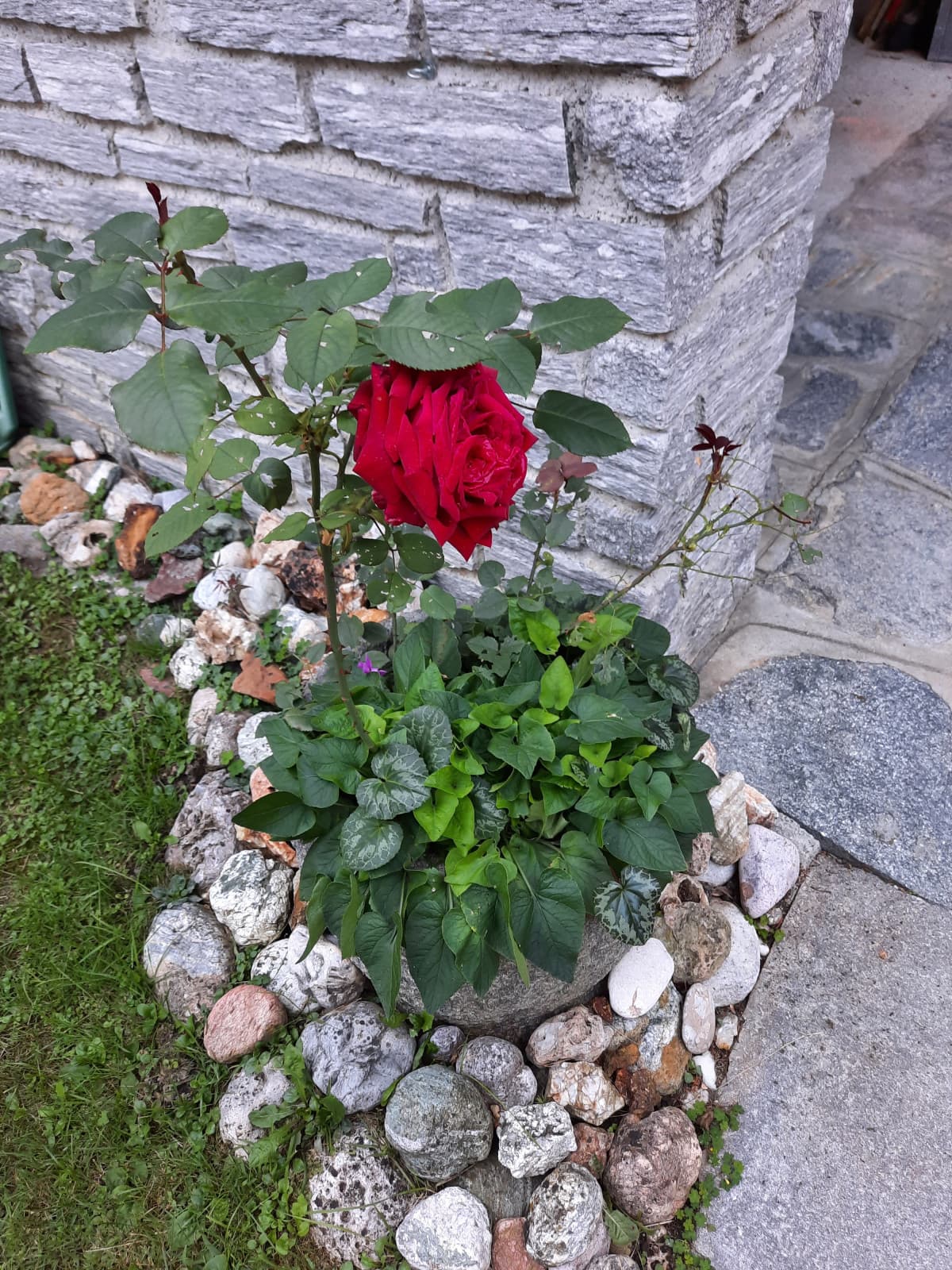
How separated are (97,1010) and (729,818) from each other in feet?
4.01

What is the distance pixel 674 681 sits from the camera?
1.45 m

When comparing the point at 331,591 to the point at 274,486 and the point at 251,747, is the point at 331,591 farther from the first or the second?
the point at 251,747

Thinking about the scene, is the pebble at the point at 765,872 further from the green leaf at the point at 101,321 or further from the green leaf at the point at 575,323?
the green leaf at the point at 101,321

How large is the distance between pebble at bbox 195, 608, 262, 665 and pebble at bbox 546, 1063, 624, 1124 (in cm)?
118

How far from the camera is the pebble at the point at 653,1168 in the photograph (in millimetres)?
1414

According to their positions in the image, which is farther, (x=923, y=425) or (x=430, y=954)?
(x=923, y=425)

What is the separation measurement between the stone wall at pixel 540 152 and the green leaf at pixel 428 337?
721 mm

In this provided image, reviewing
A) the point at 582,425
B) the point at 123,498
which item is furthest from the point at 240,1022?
the point at 123,498

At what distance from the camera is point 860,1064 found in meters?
1.59

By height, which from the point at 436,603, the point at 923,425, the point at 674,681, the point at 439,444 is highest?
the point at 439,444

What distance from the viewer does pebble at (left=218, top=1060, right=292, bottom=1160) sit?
59.6 inches

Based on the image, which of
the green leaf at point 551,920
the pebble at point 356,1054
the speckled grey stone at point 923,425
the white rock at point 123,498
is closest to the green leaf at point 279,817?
the green leaf at point 551,920

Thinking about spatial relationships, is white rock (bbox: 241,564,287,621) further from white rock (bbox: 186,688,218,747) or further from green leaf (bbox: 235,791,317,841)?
green leaf (bbox: 235,791,317,841)

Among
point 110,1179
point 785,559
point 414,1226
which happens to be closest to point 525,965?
point 414,1226
